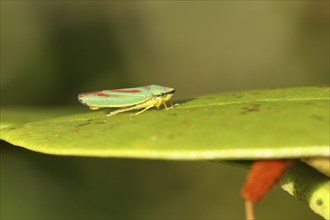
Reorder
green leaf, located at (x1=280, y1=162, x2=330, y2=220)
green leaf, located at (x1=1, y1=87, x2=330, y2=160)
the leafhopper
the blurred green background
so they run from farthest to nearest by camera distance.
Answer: the blurred green background → the leafhopper → green leaf, located at (x1=280, y1=162, x2=330, y2=220) → green leaf, located at (x1=1, y1=87, x2=330, y2=160)

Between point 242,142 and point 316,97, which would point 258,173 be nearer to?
point 242,142

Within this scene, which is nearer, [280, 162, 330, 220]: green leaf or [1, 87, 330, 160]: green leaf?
[1, 87, 330, 160]: green leaf

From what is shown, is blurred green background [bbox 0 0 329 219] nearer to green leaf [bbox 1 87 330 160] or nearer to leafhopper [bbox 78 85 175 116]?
leafhopper [bbox 78 85 175 116]

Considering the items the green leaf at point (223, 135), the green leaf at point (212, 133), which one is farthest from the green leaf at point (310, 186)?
the green leaf at point (212, 133)

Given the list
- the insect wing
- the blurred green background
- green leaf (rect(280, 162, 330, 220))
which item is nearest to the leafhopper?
the insect wing

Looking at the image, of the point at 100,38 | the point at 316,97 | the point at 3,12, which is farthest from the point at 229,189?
the point at 316,97

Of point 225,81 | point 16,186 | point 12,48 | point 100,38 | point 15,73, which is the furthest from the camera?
point 225,81
